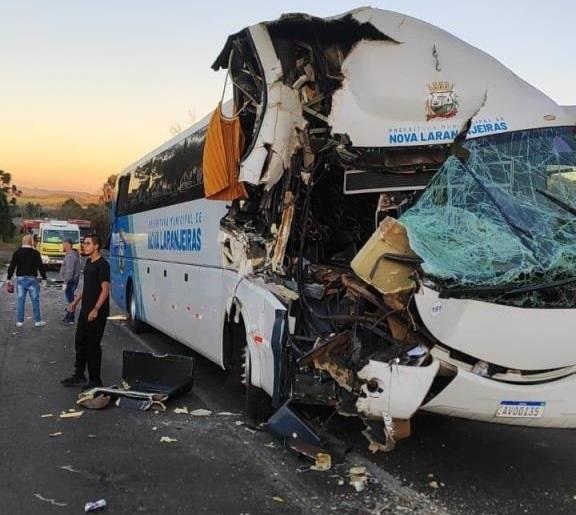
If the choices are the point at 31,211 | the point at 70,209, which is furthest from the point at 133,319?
the point at 31,211

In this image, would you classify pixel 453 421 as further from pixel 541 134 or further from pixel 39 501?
pixel 39 501

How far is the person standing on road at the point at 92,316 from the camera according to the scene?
759 centimetres

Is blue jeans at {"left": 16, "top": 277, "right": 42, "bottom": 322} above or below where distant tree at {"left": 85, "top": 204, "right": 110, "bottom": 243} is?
below

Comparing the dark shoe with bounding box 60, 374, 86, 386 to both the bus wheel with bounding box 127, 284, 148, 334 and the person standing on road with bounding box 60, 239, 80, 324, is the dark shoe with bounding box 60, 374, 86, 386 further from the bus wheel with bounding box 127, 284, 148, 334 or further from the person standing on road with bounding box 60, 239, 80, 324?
the person standing on road with bounding box 60, 239, 80, 324

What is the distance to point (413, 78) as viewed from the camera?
17.4 feet

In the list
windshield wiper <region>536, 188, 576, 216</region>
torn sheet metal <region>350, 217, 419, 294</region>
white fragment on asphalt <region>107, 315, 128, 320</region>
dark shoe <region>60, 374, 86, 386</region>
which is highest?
windshield wiper <region>536, 188, 576, 216</region>

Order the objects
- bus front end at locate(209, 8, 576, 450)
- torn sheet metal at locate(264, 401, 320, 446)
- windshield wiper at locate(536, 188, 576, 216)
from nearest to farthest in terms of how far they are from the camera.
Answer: bus front end at locate(209, 8, 576, 450), windshield wiper at locate(536, 188, 576, 216), torn sheet metal at locate(264, 401, 320, 446)

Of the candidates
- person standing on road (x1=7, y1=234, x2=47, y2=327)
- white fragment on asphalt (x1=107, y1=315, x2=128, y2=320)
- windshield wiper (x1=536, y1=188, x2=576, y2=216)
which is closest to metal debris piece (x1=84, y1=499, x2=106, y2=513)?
windshield wiper (x1=536, y1=188, x2=576, y2=216)

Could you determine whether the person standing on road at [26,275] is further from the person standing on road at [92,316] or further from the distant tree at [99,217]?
the distant tree at [99,217]

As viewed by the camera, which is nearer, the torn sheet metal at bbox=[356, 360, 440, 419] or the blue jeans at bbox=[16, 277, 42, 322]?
the torn sheet metal at bbox=[356, 360, 440, 419]

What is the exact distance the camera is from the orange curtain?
241 inches

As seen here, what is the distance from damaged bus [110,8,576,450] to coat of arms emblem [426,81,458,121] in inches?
0.5

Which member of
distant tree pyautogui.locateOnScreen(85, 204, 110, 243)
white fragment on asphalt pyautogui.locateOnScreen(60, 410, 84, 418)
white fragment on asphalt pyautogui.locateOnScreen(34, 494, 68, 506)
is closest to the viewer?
white fragment on asphalt pyautogui.locateOnScreen(34, 494, 68, 506)

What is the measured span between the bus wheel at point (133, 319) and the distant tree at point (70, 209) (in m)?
101
